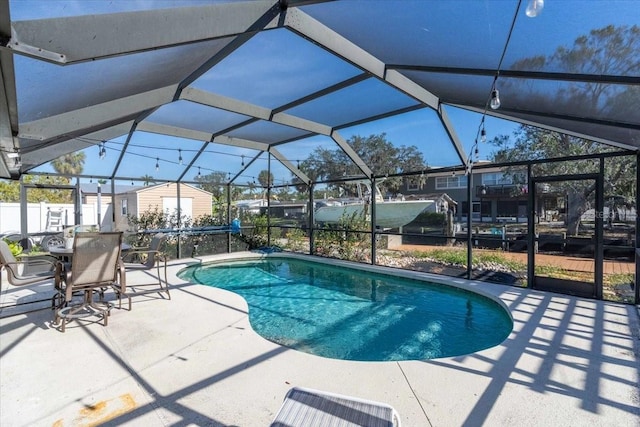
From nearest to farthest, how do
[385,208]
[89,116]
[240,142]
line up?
[89,116], [240,142], [385,208]

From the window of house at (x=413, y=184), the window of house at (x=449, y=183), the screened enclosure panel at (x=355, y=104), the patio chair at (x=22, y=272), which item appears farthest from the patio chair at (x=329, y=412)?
the window of house at (x=449, y=183)

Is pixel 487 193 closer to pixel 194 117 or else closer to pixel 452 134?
pixel 452 134

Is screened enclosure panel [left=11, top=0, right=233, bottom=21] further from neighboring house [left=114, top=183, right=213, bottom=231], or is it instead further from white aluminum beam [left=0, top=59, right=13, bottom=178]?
neighboring house [left=114, top=183, right=213, bottom=231]

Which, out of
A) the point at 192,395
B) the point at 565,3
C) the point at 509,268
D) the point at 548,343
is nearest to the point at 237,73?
the point at 565,3

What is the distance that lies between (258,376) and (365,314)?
2965 millimetres

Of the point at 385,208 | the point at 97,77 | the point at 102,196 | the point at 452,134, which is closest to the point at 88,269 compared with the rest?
the point at 97,77

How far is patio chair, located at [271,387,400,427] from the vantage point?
167 centimetres

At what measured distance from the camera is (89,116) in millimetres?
3672

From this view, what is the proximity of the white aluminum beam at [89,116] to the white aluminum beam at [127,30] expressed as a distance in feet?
6.65

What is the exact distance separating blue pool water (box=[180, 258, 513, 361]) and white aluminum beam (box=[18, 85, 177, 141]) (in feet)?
11.3

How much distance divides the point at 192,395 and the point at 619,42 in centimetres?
432

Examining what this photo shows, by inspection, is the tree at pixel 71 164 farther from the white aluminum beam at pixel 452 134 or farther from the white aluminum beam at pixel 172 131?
the white aluminum beam at pixel 452 134

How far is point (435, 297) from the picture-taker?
614cm

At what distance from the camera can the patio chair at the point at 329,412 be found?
1.67 meters
